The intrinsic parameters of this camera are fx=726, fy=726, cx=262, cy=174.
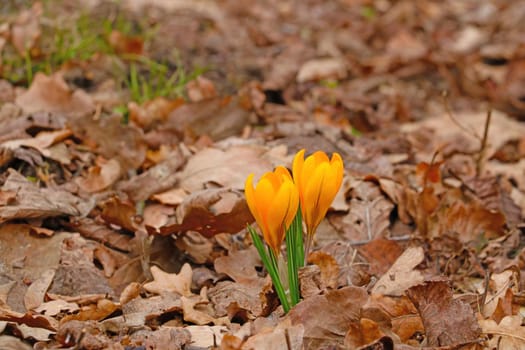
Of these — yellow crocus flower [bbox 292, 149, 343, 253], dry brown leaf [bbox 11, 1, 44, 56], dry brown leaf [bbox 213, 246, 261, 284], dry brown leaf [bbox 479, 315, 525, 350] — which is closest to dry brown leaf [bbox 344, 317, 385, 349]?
yellow crocus flower [bbox 292, 149, 343, 253]

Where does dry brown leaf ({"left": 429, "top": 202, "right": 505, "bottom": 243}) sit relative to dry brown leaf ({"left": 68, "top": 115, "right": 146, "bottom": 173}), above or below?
below

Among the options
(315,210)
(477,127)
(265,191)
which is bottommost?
(477,127)

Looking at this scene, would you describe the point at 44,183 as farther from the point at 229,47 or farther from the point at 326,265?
the point at 229,47

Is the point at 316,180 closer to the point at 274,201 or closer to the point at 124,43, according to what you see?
the point at 274,201

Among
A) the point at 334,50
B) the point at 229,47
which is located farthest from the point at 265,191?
the point at 334,50

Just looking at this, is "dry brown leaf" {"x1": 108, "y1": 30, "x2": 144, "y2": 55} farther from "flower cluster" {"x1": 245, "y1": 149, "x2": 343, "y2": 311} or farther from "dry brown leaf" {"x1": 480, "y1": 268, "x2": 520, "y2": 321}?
"dry brown leaf" {"x1": 480, "y1": 268, "x2": 520, "y2": 321}
